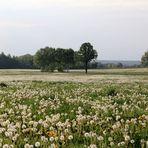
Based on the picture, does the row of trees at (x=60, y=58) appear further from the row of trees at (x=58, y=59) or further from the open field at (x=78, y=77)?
the open field at (x=78, y=77)

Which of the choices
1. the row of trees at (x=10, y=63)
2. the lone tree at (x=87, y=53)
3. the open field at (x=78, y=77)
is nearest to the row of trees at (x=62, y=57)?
the lone tree at (x=87, y=53)

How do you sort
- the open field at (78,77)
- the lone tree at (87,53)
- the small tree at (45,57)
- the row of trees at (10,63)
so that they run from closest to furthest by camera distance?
the open field at (78,77), the lone tree at (87,53), the small tree at (45,57), the row of trees at (10,63)

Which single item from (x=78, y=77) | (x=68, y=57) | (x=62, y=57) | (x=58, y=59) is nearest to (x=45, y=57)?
(x=58, y=59)

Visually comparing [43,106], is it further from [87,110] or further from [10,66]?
[10,66]

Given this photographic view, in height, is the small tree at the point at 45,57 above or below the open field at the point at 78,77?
above

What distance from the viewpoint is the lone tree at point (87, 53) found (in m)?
125

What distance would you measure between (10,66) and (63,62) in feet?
105

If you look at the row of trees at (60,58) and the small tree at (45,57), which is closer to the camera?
the row of trees at (60,58)

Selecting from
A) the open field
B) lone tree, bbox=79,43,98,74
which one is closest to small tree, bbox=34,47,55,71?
lone tree, bbox=79,43,98,74

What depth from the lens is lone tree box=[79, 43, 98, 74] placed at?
12544 centimetres

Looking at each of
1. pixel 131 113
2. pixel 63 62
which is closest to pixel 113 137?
pixel 131 113

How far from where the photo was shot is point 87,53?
126 meters

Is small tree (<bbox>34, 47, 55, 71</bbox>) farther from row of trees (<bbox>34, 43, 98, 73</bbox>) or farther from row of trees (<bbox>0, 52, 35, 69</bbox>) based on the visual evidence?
row of trees (<bbox>0, 52, 35, 69</bbox>)

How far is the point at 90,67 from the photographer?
169 meters
